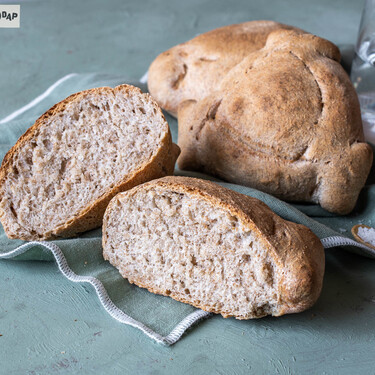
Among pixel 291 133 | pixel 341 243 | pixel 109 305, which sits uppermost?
pixel 291 133

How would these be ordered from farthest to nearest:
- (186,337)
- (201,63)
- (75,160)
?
(201,63) → (75,160) → (186,337)

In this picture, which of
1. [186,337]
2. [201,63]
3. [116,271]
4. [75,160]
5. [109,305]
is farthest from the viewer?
[201,63]

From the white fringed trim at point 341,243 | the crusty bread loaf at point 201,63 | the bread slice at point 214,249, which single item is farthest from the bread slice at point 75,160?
the crusty bread loaf at point 201,63

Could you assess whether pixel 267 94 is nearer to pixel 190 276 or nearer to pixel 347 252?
pixel 347 252

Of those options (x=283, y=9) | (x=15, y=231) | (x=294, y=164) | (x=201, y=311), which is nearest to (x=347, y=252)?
(x=294, y=164)

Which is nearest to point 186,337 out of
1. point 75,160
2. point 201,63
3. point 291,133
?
point 75,160

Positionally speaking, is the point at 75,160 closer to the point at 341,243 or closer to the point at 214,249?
the point at 214,249
